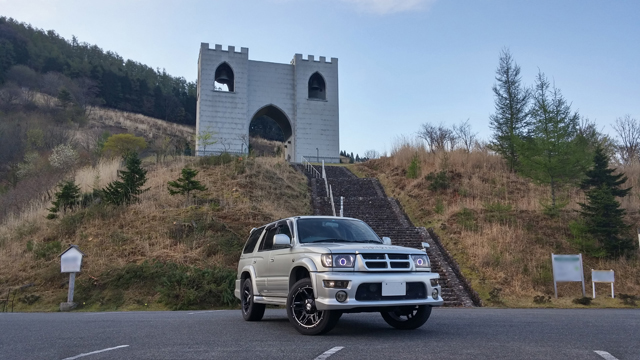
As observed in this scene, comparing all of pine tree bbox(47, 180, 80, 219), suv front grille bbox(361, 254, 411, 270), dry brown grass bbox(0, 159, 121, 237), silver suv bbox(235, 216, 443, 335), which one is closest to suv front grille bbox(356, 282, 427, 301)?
silver suv bbox(235, 216, 443, 335)

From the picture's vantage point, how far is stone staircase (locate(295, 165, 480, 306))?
53.0 ft

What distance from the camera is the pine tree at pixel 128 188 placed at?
2139 cm

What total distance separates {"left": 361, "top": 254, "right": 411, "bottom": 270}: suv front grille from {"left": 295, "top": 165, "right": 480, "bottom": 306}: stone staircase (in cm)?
875

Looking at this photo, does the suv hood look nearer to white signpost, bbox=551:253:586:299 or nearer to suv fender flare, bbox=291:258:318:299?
suv fender flare, bbox=291:258:318:299

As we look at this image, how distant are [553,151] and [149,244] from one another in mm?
17773

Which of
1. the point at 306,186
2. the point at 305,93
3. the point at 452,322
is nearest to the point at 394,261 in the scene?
the point at 452,322

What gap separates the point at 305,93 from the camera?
1874 inches

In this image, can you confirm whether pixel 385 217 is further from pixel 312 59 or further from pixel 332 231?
pixel 312 59

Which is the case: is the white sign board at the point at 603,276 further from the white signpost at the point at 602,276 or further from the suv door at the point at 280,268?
the suv door at the point at 280,268

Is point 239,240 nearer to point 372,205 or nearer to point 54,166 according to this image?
point 372,205

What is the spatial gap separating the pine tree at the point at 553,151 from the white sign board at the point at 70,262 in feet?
60.8

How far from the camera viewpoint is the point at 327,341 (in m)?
6.38

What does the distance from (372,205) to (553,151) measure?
8.60 meters

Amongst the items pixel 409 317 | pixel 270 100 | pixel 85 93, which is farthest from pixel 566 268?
pixel 85 93
